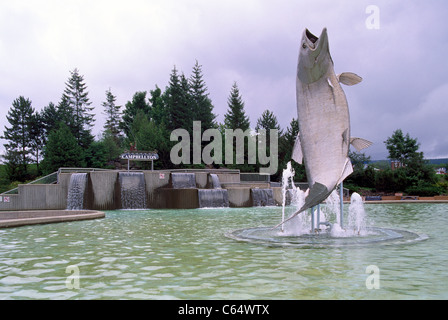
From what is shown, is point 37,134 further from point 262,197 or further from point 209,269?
point 209,269

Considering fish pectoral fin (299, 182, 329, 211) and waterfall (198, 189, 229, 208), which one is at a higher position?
fish pectoral fin (299, 182, 329, 211)

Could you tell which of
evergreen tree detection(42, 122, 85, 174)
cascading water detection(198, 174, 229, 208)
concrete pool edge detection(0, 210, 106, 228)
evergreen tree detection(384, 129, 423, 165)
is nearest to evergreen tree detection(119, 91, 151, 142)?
evergreen tree detection(42, 122, 85, 174)

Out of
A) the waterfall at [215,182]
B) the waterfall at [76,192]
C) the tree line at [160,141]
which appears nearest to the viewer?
the waterfall at [76,192]

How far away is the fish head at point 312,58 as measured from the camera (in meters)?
8.53

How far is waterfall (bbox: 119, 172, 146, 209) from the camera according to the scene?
26766mm

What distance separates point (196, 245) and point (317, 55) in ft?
15.8

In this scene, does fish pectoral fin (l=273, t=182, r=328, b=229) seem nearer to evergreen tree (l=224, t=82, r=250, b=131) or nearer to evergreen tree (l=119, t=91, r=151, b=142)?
evergreen tree (l=224, t=82, r=250, b=131)

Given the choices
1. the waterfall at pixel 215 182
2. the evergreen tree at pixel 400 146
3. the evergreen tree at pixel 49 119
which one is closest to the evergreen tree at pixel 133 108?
the evergreen tree at pixel 49 119

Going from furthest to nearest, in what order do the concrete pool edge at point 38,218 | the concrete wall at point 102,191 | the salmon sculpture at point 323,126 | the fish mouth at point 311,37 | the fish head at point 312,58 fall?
1. the concrete wall at point 102,191
2. the concrete pool edge at point 38,218
3. the salmon sculpture at point 323,126
4. the fish mouth at point 311,37
5. the fish head at point 312,58

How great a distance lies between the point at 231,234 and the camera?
11664mm

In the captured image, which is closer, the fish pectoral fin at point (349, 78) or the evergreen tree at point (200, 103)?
the fish pectoral fin at point (349, 78)

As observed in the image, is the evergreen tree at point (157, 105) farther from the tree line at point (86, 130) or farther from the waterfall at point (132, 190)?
the waterfall at point (132, 190)

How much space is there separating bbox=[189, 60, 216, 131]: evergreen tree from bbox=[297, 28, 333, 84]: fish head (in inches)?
1941
